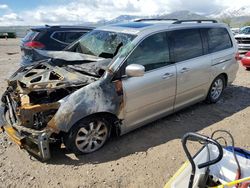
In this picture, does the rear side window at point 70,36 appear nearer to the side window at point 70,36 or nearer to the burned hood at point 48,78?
the side window at point 70,36

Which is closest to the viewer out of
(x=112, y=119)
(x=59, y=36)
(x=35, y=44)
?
(x=112, y=119)

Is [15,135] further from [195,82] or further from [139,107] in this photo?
[195,82]

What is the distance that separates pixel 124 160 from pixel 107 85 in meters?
1.08

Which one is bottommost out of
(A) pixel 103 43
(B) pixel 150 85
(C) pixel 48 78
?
(B) pixel 150 85

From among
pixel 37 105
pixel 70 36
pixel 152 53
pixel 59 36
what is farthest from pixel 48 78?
pixel 70 36

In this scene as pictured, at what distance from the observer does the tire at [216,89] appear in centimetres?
602

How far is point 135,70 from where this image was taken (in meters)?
3.97

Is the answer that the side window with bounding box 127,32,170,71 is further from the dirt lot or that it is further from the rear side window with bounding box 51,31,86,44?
the rear side window with bounding box 51,31,86,44

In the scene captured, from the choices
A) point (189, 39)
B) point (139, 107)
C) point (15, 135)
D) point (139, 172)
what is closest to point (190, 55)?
point (189, 39)

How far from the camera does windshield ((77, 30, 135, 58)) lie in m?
4.56

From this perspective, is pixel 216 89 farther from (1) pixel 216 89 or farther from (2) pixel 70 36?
(2) pixel 70 36

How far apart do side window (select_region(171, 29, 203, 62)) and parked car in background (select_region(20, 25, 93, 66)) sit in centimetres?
422

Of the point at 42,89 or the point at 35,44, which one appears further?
the point at 35,44

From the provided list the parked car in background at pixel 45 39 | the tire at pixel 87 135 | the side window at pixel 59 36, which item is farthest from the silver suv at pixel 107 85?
the side window at pixel 59 36
